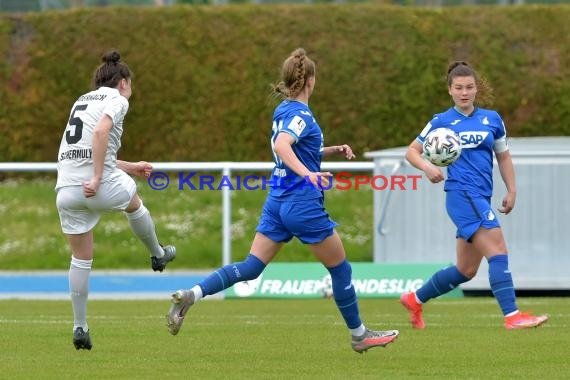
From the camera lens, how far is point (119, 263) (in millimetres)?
19281

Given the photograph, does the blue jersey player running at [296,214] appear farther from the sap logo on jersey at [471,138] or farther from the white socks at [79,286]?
the sap logo on jersey at [471,138]

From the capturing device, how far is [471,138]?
10281 millimetres

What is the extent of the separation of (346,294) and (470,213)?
1594 millimetres

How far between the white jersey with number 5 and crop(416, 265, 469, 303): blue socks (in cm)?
292

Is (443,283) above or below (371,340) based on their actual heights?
below

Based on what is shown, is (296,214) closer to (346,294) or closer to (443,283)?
(346,294)

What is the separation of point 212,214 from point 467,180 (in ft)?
34.5

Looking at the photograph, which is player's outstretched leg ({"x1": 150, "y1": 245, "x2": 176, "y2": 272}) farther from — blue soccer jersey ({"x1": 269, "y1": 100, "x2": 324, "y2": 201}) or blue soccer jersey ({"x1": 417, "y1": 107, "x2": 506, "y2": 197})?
blue soccer jersey ({"x1": 417, "y1": 107, "x2": 506, "y2": 197})

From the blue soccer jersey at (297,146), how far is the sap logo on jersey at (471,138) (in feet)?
5.73

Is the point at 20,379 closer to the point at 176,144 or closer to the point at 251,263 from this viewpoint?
the point at 251,263

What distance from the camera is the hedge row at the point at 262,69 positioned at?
22844mm

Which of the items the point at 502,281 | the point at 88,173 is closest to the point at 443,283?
the point at 502,281

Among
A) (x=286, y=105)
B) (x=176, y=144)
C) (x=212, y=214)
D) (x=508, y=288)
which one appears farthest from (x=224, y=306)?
(x=176, y=144)

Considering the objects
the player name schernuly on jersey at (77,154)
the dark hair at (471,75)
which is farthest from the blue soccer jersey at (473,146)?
the player name schernuly on jersey at (77,154)
